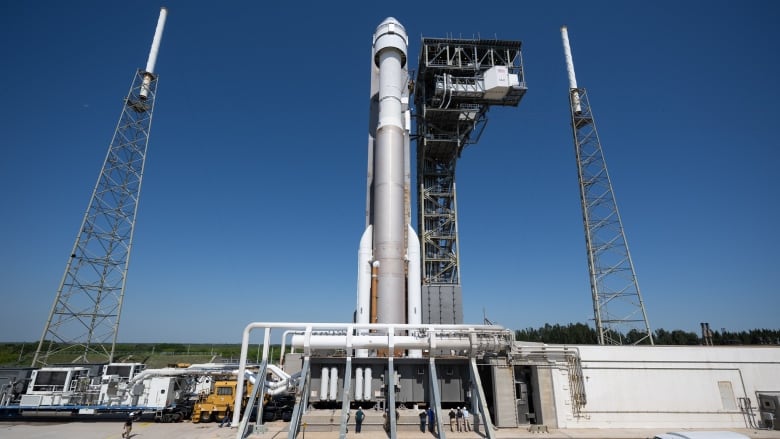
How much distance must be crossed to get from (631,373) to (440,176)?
25.9 meters

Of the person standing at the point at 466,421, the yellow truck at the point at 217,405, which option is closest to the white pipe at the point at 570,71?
the person standing at the point at 466,421

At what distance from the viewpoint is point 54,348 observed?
36.0m

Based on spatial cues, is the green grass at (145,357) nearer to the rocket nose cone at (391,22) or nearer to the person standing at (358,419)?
the person standing at (358,419)

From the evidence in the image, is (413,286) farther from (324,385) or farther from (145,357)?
(145,357)

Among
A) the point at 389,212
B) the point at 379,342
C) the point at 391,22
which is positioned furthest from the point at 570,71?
the point at 379,342

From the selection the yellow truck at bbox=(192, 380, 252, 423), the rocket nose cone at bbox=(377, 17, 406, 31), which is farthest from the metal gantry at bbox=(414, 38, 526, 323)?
the yellow truck at bbox=(192, 380, 252, 423)

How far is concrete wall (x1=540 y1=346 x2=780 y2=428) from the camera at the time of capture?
2162 centimetres

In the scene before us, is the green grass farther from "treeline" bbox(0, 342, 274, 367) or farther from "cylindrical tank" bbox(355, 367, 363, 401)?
"cylindrical tank" bbox(355, 367, 363, 401)

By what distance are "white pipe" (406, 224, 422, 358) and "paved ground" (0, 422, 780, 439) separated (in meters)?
6.37

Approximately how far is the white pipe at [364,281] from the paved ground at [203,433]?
6016 millimetres

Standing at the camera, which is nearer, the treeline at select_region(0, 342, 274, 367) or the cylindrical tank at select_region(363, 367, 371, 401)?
the cylindrical tank at select_region(363, 367, 371, 401)

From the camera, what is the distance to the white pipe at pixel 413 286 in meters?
24.2

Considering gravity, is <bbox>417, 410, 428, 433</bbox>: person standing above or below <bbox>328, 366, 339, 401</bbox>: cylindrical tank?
below

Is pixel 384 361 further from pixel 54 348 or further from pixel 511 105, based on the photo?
pixel 54 348
